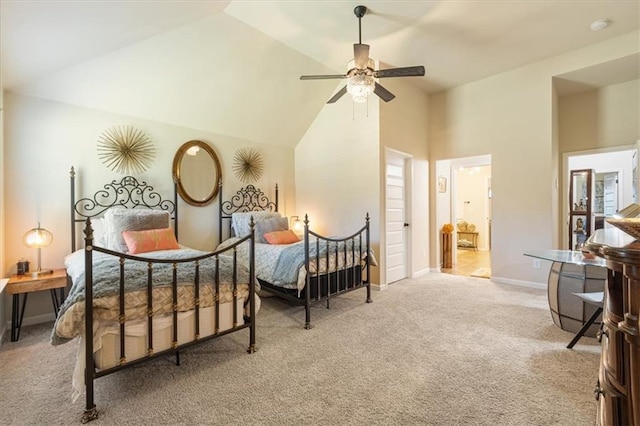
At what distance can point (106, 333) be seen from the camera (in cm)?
184

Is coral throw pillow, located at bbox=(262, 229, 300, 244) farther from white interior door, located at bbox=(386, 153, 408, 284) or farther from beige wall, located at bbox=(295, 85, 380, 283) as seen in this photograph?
white interior door, located at bbox=(386, 153, 408, 284)

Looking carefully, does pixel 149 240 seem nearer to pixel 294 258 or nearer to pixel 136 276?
pixel 136 276

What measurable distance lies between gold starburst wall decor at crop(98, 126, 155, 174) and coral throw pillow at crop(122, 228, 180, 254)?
41.0 inches

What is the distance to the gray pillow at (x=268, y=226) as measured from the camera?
4.26 m

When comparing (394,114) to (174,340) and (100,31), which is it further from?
(174,340)

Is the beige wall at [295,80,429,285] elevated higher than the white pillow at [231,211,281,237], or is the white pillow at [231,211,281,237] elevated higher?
the beige wall at [295,80,429,285]

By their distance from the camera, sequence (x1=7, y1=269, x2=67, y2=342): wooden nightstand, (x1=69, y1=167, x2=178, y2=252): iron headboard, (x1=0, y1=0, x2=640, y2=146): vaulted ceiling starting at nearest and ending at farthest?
1. (x1=0, y1=0, x2=640, y2=146): vaulted ceiling
2. (x1=7, y1=269, x2=67, y2=342): wooden nightstand
3. (x1=69, y1=167, x2=178, y2=252): iron headboard

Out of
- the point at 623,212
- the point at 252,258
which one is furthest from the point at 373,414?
the point at 623,212

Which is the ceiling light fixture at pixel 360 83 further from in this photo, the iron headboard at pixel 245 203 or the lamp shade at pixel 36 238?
the lamp shade at pixel 36 238

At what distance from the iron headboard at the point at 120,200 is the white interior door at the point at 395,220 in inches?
128

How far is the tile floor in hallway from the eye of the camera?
5551 mm

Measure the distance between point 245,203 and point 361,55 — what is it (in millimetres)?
3042

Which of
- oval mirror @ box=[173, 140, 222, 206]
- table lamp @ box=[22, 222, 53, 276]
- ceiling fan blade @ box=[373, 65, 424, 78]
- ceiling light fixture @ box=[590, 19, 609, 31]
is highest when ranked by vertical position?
ceiling light fixture @ box=[590, 19, 609, 31]

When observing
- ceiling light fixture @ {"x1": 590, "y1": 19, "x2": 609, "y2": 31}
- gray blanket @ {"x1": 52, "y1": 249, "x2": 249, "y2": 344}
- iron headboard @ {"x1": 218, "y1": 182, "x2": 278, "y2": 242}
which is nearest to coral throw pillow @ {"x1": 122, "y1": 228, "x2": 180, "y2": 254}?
gray blanket @ {"x1": 52, "y1": 249, "x2": 249, "y2": 344}
